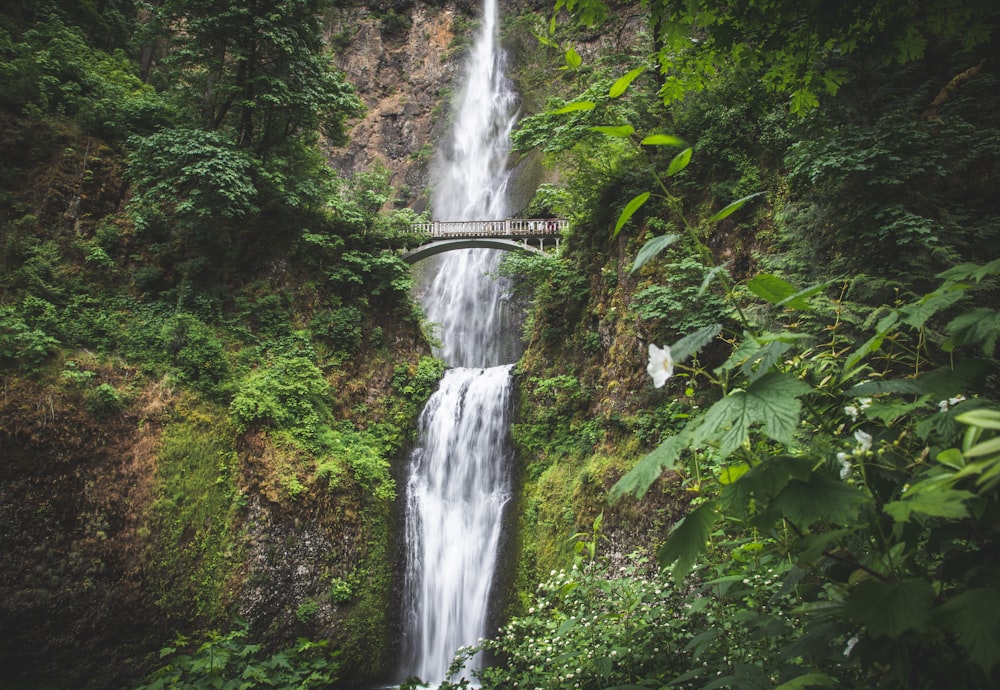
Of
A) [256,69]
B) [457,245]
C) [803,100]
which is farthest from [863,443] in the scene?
[457,245]

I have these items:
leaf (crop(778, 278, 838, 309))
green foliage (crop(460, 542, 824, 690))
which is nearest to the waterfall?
green foliage (crop(460, 542, 824, 690))

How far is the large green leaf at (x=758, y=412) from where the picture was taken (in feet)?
3.10

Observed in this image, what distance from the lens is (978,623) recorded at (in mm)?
816

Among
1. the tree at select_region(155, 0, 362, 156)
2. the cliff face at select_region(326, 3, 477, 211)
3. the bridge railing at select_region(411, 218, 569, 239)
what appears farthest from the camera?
the cliff face at select_region(326, 3, 477, 211)

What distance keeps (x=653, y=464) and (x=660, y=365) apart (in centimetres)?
29

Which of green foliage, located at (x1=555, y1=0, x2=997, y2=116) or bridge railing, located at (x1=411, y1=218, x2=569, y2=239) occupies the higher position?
bridge railing, located at (x1=411, y1=218, x2=569, y2=239)

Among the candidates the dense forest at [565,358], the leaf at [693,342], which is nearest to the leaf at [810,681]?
the dense forest at [565,358]

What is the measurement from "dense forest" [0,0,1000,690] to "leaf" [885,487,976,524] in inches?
0.5

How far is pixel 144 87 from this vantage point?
43.0 feet

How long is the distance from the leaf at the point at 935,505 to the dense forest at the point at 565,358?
1 cm

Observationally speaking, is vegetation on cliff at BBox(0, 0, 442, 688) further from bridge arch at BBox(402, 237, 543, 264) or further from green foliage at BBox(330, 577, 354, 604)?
bridge arch at BBox(402, 237, 543, 264)

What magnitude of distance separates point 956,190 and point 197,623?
11607 millimetres

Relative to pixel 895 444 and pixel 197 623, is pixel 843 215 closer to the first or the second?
pixel 895 444

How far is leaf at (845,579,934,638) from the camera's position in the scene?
0.86m
